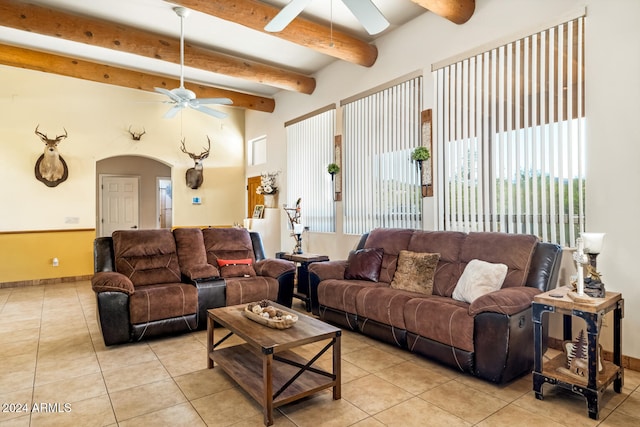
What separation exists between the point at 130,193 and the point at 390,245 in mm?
6953

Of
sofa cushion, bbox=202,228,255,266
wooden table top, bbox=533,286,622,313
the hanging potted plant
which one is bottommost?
wooden table top, bbox=533,286,622,313

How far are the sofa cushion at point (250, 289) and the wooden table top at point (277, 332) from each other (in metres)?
1.20

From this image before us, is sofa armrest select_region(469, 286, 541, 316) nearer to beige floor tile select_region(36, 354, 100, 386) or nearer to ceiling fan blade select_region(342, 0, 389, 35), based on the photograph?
ceiling fan blade select_region(342, 0, 389, 35)

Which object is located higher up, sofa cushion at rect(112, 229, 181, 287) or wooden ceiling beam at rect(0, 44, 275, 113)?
wooden ceiling beam at rect(0, 44, 275, 113)

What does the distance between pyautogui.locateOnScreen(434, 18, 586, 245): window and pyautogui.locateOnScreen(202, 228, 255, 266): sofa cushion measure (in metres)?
2.41

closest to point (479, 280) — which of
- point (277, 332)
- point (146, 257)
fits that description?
point (277, 332)

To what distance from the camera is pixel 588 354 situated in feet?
7.35

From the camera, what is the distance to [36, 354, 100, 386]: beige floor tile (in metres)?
2.77

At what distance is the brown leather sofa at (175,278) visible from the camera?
3381 millimetres

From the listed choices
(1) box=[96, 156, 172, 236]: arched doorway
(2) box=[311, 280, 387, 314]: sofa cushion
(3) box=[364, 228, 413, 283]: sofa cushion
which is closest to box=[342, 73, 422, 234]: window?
(3) box=[364, 228, 413, 283]: sofa cushion

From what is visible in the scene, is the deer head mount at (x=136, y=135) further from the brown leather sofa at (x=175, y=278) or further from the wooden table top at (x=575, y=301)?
the wooden table top at (x=575, y=301)

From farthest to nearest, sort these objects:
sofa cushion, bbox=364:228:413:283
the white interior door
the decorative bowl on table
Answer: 1. the white interior door
2. sofa cushion, bbox=364:228:413:283
3. the decorative bowl on table

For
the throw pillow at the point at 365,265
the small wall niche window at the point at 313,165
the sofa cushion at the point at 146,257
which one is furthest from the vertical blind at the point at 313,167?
the sofa cushion at the point at 146,257

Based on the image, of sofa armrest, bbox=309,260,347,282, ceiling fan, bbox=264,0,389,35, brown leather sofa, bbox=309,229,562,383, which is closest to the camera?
brown leather sofa, bbox=309,229,562,383
